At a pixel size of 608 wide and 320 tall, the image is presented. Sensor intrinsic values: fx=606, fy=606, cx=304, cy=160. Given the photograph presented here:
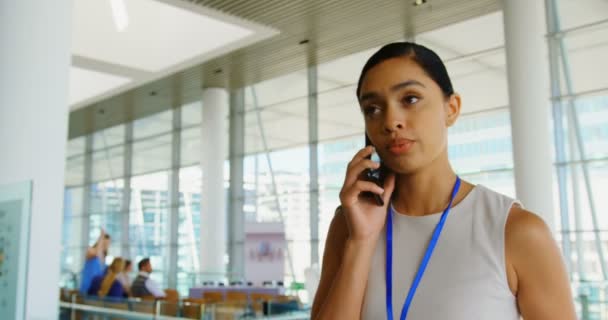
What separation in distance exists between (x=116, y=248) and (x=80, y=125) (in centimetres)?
455

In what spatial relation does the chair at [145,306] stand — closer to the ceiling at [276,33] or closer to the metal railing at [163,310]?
the metal railing at [163,310]

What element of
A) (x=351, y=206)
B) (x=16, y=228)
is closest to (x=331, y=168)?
(x=16, y=228)

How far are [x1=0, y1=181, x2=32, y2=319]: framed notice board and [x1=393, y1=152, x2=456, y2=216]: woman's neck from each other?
64.1 inches

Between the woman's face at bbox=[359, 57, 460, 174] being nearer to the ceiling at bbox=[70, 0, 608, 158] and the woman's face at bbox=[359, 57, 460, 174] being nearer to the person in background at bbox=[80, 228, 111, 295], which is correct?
the person in background at bbox=[80, 228, 111, 295]

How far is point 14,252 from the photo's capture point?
2.18 meters

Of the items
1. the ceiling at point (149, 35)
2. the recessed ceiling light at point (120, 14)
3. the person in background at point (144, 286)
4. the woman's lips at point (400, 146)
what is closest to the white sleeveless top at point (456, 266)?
the woman's lips at point (400, 146)

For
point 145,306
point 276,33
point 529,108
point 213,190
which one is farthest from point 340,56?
point 145,306

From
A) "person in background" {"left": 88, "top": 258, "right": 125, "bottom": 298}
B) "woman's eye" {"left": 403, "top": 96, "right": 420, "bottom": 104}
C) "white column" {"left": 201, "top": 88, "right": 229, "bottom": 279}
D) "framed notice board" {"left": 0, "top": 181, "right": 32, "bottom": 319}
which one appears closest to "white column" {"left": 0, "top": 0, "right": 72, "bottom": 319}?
"framed notice board" {"left": 0, "top": 181, "right": 32, "bottom": 319}

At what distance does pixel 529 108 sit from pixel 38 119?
8.18 metres

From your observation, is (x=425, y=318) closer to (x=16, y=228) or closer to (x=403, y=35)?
(x=16, y=228)

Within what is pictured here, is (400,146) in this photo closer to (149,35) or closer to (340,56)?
(149,35)

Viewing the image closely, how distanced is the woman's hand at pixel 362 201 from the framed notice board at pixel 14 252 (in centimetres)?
156

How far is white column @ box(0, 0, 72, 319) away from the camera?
8.41 feet

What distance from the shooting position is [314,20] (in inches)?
460
